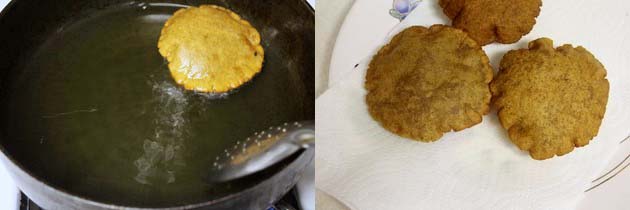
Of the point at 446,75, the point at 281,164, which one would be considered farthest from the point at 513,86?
the point at 281,164

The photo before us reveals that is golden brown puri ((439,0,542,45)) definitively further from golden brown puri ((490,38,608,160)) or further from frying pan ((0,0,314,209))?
frying pan ((0,0,314,209))

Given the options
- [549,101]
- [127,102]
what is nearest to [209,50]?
[127,102]

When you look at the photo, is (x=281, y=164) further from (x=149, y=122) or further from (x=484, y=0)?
(x=484, y=0)

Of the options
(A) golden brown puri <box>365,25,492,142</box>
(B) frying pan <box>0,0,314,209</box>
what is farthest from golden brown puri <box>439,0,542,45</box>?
(B) frying pan <box>0,0,314,209</box>

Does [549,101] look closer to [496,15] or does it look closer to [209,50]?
[496,15]

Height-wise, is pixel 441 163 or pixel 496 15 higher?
pixel 496 15

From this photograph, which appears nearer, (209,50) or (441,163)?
(441,163)

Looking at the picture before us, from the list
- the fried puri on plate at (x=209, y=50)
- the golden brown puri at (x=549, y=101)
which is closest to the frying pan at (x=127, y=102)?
the fried puri on plate at (x=209, y=50)
